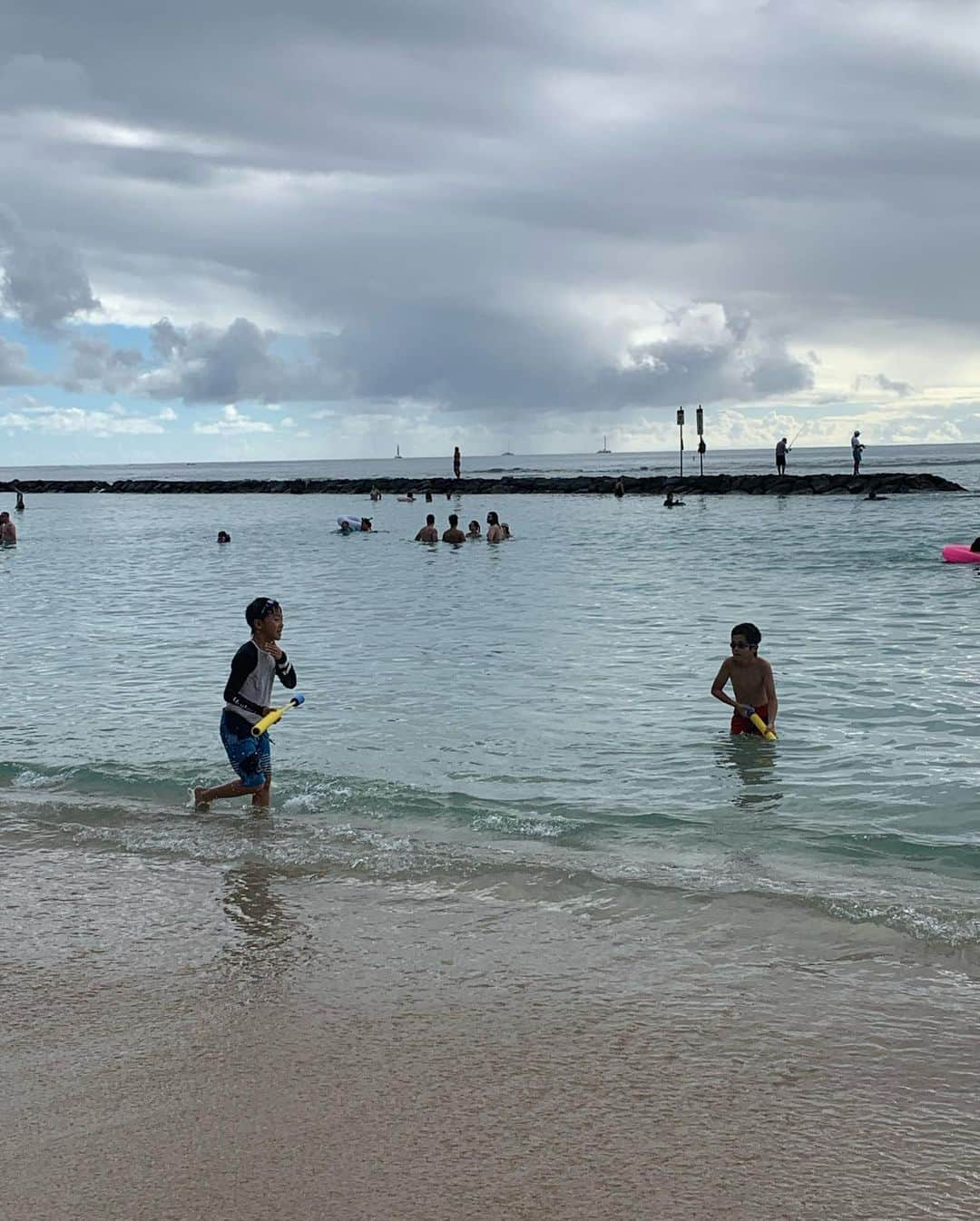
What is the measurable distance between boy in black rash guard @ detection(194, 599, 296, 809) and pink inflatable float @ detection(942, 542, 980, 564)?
2039cm

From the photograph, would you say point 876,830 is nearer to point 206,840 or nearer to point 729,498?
point 206,840

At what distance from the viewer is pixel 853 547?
30359mm

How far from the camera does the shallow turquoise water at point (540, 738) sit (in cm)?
703

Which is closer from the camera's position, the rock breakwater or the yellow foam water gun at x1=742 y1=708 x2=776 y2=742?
the yellow foam water gun at x1=742 y1=708 x2=776 y2=742

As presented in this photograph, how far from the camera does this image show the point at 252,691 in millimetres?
8094

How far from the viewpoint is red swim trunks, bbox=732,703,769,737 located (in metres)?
10.1

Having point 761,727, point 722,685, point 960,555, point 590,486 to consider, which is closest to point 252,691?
point 722,685

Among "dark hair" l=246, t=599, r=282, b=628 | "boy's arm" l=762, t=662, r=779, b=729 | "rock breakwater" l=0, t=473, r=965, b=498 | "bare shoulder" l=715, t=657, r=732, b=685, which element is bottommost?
"boy's arm" l=762, t=662, r=779, b=729

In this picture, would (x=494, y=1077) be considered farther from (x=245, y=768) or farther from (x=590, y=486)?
(x=590, y=486)

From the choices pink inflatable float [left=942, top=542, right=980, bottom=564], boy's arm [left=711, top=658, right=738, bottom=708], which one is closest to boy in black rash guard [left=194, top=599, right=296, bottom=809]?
boy's arm [left=711, top=658, right=738, bottom=708]

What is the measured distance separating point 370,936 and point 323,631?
12.5 meters

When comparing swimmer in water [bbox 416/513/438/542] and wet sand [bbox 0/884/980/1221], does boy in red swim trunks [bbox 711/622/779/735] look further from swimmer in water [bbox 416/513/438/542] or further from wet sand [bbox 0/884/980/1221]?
swimmer in water [bbox 416/513/438/542]

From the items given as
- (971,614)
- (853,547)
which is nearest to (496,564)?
(853,547)

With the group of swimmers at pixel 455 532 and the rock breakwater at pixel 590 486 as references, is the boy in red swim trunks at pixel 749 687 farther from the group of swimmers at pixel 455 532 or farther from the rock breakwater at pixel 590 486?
the rock breakwater at pixel 590 486
